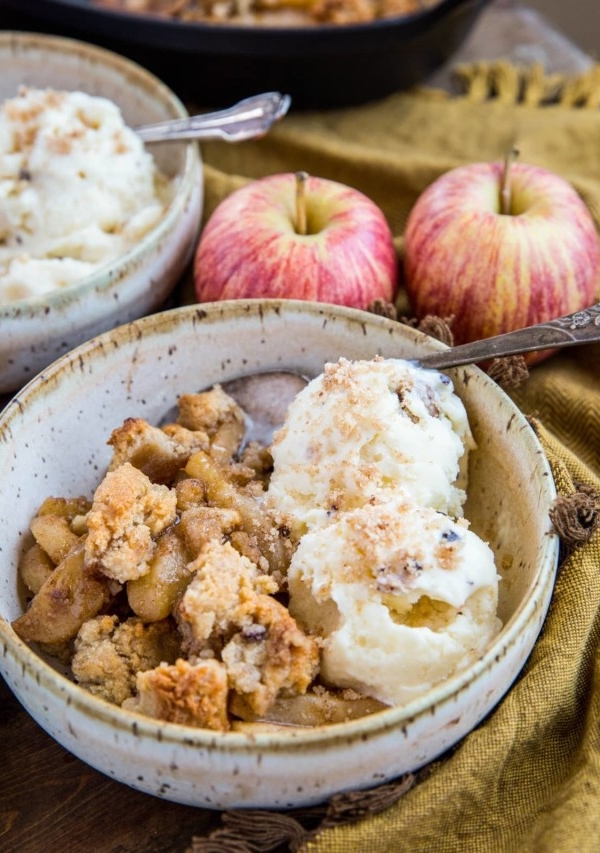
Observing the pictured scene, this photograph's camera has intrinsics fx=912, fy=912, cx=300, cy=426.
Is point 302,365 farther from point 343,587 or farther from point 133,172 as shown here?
point 133,172

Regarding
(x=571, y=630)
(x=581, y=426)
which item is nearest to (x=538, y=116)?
(x=581, y=426)

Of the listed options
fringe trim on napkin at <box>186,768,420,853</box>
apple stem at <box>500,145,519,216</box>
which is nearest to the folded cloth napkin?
fringe trim on napkin at <box>186,768,420,853</box>

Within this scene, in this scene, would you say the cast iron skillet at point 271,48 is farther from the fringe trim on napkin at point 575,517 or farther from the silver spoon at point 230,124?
the fringe trim on napkin at point 575,517

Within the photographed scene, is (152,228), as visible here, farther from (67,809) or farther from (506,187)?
(67,809)

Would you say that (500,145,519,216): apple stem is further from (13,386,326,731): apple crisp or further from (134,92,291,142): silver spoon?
(13,386,326,731): apple crisp

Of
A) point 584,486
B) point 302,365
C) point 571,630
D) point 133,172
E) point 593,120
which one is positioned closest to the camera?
point 571,630

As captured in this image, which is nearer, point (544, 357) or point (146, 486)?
point (146, 486)

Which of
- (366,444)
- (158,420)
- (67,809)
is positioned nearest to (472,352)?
(366,444)
